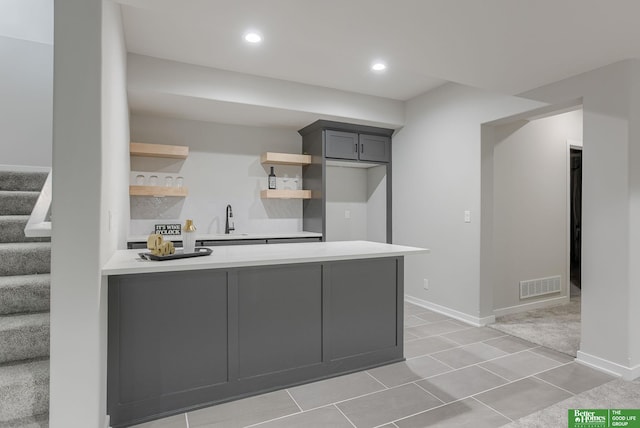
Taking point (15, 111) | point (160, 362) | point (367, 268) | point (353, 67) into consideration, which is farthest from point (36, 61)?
point (367, 268)

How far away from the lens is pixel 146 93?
349cm

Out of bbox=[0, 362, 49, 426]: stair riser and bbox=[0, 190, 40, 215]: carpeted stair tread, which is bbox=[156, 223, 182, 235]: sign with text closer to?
bbox=[0, 190, 40, 215]: carpeted stair tread

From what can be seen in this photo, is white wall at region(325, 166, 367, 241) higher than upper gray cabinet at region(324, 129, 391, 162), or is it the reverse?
upper gray cabinet at region(324, 129, 391, 162)

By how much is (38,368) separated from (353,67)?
136 inches

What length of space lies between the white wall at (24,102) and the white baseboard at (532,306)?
17.7 ft

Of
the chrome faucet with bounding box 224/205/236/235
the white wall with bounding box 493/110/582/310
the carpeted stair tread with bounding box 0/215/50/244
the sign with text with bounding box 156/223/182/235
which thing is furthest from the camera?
the chrome faucet with bounding box 224/205/236/235

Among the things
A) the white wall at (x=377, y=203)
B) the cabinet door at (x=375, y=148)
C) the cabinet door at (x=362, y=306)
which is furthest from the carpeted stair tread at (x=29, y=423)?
the white wall at (x=377, y=203)

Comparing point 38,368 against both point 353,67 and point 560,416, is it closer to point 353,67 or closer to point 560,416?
point 560,416

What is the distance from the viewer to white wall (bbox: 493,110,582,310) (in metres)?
4.09

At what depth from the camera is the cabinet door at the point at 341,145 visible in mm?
4562

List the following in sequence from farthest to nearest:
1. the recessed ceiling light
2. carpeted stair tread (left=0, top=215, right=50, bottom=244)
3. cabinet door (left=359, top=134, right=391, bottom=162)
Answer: cabinet door (left=359, top=134, right=391, bottom=162), the recessed ceiling light, carpeted stair tread (left=0, top=215, right=50, bottom=244)

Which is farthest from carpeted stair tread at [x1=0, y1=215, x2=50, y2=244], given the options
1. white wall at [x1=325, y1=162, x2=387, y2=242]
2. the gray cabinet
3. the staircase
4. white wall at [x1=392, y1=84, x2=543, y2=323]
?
white wall at [x1=392, y1=84, x2=543, y2=323]

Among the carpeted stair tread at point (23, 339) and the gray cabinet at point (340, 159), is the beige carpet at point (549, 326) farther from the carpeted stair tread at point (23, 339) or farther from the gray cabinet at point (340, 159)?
the carpeted stair tread at point (23, 339)

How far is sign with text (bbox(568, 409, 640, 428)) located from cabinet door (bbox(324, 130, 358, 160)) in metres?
3.39
